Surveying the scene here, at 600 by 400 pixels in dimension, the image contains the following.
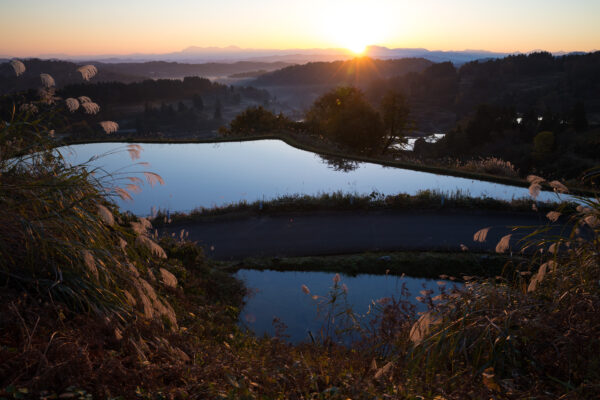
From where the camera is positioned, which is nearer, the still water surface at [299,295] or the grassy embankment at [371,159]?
the still water surface at [299,295]

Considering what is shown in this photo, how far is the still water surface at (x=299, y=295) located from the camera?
6301 millimetres

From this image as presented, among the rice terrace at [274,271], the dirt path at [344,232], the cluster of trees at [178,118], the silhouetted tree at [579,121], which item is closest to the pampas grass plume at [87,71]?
the rice terrace at [274,271]

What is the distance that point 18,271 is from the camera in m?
3.34

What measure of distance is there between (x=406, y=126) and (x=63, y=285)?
38137mm

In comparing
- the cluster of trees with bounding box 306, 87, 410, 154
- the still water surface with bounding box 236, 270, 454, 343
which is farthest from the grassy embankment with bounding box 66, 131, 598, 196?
the still water surface with bounding box 236, 270, 454, 343

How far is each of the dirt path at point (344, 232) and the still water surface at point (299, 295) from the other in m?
1.24

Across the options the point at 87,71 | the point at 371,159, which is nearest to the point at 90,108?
the point at 87,71

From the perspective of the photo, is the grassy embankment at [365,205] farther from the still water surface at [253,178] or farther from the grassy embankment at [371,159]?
the grassy embankment at [371,159]

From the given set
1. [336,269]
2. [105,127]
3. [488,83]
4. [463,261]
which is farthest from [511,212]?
[488,83]

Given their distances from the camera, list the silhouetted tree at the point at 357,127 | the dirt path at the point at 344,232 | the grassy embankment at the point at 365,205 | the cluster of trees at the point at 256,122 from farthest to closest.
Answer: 1. the cluster of trees at the point at 256,122
2. the silhouetted tree at the point at 357,127
3. the grassy embankment at the point at 365,205
4. the dirt path at the point at 344,232

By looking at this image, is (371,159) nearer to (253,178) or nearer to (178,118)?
(253,178)

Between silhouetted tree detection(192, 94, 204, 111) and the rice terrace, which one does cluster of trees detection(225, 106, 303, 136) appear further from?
silhouetted tree detection(192, 94, 204, 111)

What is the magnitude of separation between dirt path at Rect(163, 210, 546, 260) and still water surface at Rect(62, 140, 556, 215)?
146cm

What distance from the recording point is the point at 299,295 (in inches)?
290
